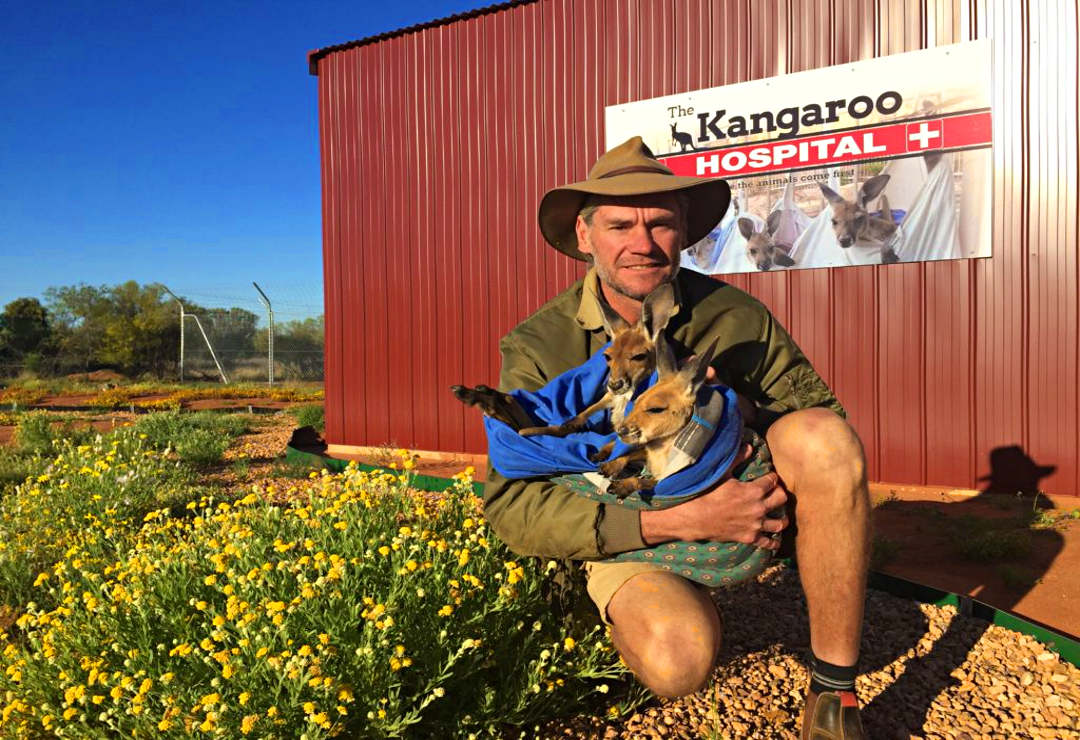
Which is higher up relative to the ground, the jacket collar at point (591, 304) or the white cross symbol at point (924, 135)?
the white cross symbol at point (924, 135)

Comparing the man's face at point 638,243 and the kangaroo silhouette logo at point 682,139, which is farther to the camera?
the kangaroo silhouette logo at point 682,139

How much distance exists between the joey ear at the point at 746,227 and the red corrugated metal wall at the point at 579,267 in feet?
1.37

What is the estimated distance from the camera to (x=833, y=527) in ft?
6.64

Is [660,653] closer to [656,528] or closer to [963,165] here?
[656,528]

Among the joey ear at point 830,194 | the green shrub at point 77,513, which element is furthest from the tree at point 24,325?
the joey ear at point 830,194

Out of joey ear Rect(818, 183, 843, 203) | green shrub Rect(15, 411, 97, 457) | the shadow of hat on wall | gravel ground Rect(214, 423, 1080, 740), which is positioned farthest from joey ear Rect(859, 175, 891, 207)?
green shrub Rect(15, 411, 97, 457)

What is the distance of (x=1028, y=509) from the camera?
5156mm

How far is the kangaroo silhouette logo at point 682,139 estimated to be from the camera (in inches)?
262

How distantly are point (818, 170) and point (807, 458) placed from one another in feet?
16.1

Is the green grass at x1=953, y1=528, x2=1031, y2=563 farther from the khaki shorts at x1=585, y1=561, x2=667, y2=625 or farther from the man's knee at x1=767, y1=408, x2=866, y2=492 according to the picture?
the khaki shorts at x1=585, y1=561, x2=667, y2=625

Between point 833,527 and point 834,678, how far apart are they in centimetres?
46

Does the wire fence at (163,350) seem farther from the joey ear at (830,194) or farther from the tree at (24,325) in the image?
the joey ear at (830,194)

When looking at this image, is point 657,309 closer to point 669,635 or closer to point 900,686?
point 669,635

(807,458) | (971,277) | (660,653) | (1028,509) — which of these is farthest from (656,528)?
(971,277)
